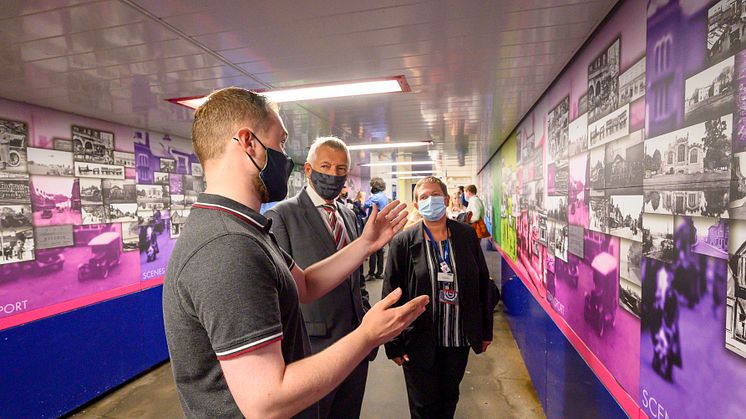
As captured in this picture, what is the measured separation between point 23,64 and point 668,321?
135 inches

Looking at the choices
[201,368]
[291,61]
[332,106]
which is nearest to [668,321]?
[201,368]

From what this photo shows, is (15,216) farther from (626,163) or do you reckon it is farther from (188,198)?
(626,163)

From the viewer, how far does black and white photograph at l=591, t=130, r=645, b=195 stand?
1.49 m

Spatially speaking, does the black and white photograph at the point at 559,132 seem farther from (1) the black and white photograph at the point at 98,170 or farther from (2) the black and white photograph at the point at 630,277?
(1) the black and white photograph at the point at 98,170

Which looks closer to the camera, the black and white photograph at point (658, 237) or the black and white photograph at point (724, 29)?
the black and white photograph at point (724, 29)

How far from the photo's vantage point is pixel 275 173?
1067 millimetres

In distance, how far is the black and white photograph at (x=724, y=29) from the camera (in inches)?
38.0

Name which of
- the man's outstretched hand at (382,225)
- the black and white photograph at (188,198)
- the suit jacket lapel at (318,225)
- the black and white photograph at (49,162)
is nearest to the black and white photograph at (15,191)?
the black and white photograph at (49,162)

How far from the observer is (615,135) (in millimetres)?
1717

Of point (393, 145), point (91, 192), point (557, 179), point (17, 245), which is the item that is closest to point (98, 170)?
point (91, 192)

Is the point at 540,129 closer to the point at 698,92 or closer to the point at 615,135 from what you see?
the point at 615,135

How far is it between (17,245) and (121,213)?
1.01 m

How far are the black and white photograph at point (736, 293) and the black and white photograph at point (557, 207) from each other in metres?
1.53

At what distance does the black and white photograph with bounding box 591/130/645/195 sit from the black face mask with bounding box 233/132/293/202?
1.37 metres
